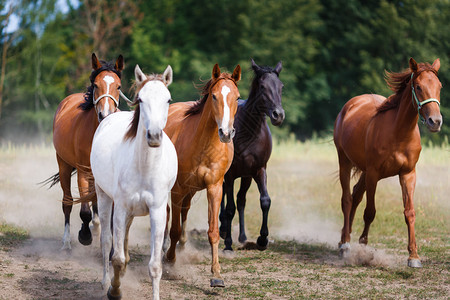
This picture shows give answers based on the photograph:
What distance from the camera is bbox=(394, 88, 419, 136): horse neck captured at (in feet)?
23.4

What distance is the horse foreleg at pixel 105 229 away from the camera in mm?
5477

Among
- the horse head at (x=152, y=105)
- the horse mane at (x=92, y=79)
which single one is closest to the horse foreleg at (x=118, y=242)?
the horse head at (x=152, y=105)

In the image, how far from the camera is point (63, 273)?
636 cm

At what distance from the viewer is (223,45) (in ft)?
101

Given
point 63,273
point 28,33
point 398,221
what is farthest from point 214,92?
point 28,33

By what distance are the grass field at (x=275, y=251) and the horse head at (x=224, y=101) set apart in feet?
5.39

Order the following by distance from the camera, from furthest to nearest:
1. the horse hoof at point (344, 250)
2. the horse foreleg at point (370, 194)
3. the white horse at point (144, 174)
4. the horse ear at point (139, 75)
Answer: the horse hoof at point (344, 250) < the horse foreleg at point (370, 194) < the horse ear at point (139, 75) < the white horse at point (144, 174)

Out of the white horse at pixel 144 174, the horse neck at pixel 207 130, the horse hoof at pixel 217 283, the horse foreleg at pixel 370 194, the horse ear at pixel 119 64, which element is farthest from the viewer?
the horse foreleg at pixel 370 194

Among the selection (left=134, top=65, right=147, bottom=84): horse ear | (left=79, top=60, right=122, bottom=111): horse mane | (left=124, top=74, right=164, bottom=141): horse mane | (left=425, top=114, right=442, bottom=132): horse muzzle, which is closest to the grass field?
(left=124, top=74, right=164, bottom=141): horse mane

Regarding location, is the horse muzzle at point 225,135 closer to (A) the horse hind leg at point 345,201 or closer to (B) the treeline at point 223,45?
(A) the horse hind leg at point 345,201

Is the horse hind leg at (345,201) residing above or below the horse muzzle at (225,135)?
below

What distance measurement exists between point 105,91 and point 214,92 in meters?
1.57

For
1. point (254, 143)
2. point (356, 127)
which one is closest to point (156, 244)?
point (254, 143)

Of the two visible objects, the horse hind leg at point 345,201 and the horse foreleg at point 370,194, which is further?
the horse hind leg at point 345,201
